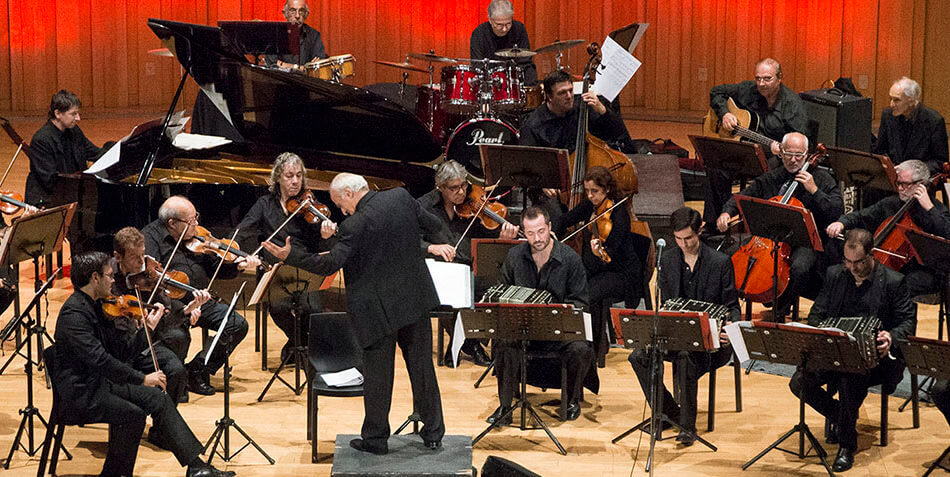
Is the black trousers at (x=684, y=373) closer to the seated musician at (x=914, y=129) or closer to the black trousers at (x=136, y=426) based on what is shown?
the black trousers at (x=136, y=426)

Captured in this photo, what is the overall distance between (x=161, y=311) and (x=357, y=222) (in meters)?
1.03

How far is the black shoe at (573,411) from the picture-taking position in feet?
21.0

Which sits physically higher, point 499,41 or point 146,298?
point 499,41

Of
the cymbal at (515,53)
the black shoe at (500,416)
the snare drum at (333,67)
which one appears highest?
the cymbal at (515,53)

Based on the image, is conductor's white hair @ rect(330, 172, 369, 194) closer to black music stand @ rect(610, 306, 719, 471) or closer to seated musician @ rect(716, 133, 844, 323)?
black music stand @ rect(610, 306, 719, 471)

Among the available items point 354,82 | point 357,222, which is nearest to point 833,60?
point 354,82

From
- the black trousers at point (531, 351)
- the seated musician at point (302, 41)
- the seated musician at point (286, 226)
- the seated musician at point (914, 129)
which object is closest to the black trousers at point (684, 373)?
the black trousers at point (531, 351)

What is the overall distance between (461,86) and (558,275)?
10.4 feet

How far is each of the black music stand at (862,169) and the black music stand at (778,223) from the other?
2.97 feet

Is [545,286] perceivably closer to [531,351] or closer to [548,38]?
[531,351]

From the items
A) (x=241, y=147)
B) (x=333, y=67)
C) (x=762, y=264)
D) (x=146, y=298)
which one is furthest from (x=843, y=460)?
(x=333, y=67)

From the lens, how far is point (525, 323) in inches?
232

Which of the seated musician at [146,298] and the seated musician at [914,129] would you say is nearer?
the seated musician at [146,298]

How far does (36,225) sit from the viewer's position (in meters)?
5.98
